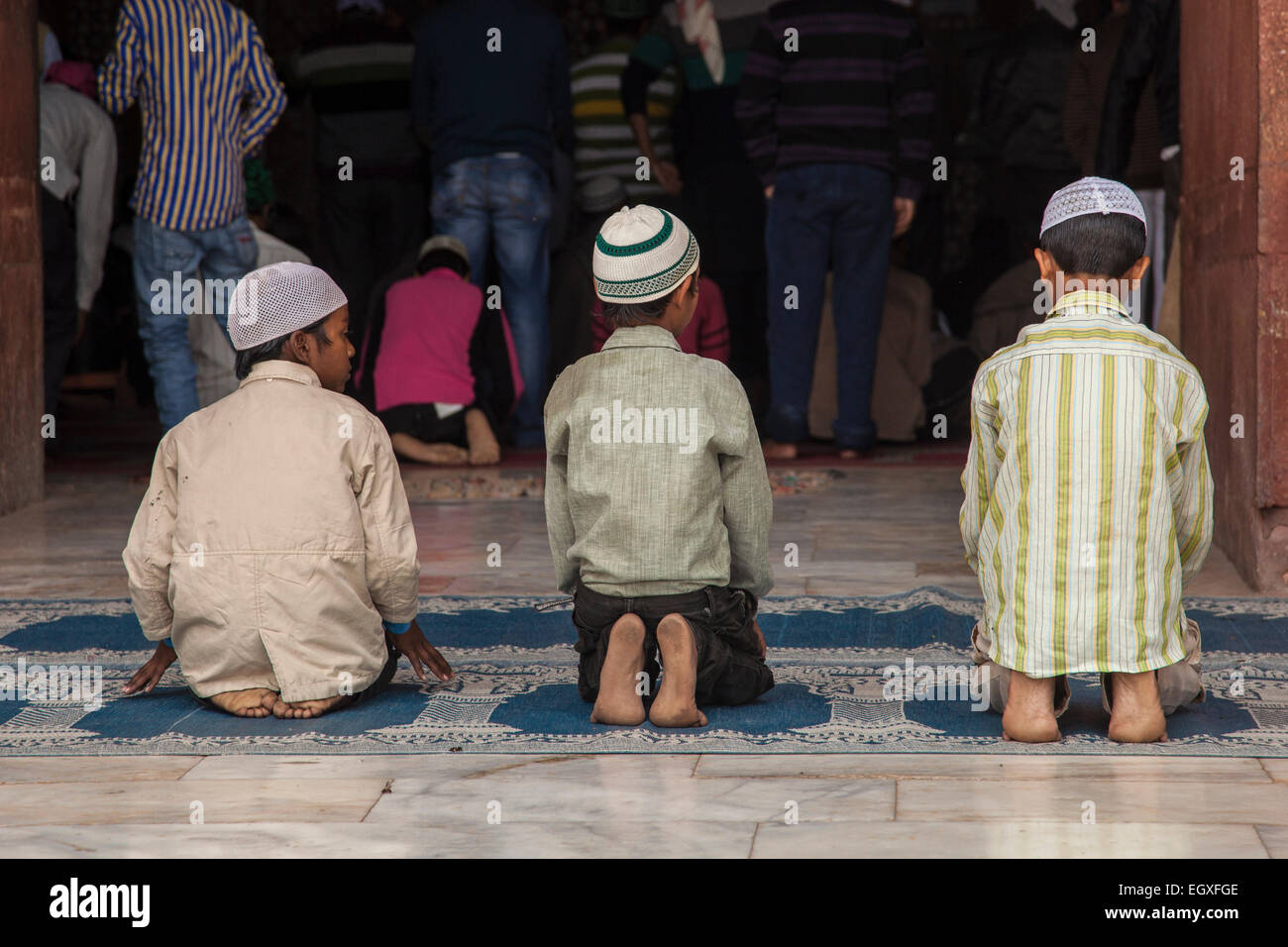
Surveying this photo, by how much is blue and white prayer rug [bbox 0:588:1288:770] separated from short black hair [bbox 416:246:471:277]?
9.70 ft

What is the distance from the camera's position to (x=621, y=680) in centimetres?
306

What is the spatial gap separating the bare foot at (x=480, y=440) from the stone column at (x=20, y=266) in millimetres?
1658

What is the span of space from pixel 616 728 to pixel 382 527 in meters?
0.61

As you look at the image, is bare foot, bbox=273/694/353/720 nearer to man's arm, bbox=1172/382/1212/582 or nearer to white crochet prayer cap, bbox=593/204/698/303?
white crochet prayer cap, bbox=593/204/698/303

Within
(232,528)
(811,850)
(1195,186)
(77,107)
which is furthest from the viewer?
(77,107)

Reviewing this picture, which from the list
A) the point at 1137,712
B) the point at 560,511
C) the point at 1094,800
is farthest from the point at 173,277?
the point at 1094,800

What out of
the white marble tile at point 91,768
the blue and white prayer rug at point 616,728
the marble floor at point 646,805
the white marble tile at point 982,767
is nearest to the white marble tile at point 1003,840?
the marble floor at point 646,805

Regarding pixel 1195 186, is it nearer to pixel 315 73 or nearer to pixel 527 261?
pixel 527 261

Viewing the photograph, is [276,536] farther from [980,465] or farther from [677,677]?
[980,465]

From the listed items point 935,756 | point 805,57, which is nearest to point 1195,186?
point 805,57

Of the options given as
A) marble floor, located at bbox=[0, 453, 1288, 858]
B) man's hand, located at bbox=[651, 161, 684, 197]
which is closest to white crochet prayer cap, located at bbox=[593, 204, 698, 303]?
marble floor, located at bbox=[0, 453, 1288, 858]

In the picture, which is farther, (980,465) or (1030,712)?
(980,465)

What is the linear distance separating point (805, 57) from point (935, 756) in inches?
170

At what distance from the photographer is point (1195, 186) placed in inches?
192
